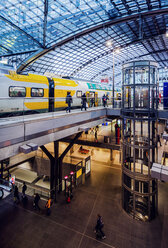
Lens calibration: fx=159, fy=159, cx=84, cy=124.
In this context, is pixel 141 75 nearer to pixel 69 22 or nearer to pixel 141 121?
pixel 141 121

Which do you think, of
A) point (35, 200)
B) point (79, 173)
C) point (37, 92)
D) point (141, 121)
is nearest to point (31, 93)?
point (37, 92)

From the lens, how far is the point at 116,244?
960 centimetres

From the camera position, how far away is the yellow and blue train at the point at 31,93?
8.41 metres

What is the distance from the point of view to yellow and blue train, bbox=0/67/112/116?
841 cm

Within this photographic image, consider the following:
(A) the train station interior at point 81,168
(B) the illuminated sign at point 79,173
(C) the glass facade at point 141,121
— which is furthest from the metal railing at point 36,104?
(B) the illuminated sign at point 79,173

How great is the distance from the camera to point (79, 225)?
11.1 m

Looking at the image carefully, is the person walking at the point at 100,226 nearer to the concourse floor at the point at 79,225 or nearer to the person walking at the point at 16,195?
the concourse floor at the point at 79,225

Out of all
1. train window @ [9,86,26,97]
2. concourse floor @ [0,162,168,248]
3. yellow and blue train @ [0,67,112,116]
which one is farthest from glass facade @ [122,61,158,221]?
train window @ [9,86,26,97]

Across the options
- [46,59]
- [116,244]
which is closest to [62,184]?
[116,244]

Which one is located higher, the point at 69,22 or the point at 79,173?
the point at 69,22

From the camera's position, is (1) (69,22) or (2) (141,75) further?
(1) (69,22)

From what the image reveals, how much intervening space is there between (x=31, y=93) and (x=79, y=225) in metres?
10.4

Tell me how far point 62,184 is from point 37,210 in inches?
162

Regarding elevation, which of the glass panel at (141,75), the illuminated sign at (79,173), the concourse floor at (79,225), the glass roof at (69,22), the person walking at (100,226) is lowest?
the concourse floor at (79,225)
